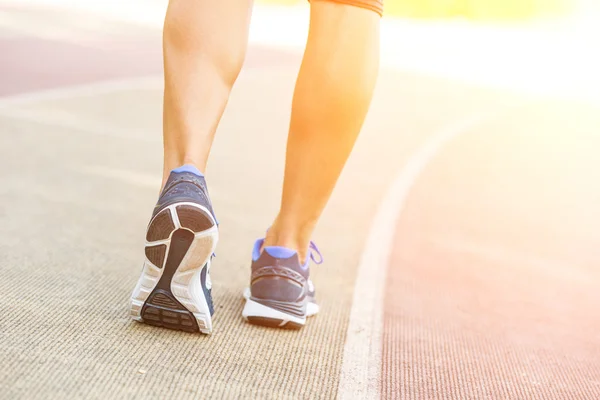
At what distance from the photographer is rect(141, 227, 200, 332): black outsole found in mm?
2439

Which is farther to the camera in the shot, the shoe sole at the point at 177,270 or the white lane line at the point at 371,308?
the white lane line at the point at 371,308

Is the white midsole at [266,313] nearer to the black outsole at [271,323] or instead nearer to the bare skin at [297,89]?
the black outsole at [271,323]

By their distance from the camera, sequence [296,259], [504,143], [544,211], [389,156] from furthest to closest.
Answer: [504,143] < [389,156] < [544,211] < [296,259]

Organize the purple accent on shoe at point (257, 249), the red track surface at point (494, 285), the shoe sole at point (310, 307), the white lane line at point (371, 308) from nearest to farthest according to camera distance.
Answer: the white lane line at point (371, 308)
the red track surface at point (494, 285)
the purple accent on shoe at point (257, 249)
the shoe sole at point (310, 307)

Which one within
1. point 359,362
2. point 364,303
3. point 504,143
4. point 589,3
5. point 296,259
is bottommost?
point 589,3

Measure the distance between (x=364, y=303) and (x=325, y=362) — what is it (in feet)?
2.83

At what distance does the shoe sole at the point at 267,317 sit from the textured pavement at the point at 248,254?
3 centimetres

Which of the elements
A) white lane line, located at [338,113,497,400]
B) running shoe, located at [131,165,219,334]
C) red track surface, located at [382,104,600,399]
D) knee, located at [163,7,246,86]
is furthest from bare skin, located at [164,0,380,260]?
red track surface, located at [382,104,600,399]

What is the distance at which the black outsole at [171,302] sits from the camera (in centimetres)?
244

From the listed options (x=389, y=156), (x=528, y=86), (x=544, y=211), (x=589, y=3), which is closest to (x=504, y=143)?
(x=389, y=156)

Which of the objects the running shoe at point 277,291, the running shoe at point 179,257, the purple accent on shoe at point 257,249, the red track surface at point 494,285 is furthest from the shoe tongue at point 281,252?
the red track surface at point 494,285

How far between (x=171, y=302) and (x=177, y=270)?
0.39ft

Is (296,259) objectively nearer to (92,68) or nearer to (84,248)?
(84,248)

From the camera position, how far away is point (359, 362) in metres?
2.72
